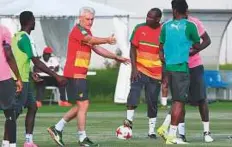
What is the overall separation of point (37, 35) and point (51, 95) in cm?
454

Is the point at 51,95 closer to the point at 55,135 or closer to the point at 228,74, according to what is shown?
the point at 228,74

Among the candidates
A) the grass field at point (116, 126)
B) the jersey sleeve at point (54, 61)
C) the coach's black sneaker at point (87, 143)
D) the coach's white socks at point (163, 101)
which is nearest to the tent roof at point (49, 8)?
the jersey sleeve at point (54, 61)

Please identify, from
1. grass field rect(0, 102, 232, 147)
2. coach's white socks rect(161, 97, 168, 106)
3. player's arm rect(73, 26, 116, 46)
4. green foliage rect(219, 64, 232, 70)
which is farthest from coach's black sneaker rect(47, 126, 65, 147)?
green foliage rect(219, 64, 232, 70)

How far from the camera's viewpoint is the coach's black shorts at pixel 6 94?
1268 centimetres

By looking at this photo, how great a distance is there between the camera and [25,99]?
13.9 meters

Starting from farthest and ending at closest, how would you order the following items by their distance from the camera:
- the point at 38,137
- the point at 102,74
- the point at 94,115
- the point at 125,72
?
the point at 102,74
the point at 125,72
the point at 94,115
the point at 38,137

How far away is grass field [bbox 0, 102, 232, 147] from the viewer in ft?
49.2

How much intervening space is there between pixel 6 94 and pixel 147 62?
428 centimetres

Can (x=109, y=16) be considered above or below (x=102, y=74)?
above

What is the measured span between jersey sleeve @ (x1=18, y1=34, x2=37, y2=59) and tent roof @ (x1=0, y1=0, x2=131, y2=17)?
16550mm

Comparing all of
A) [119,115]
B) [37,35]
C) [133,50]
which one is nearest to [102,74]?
[37,35]

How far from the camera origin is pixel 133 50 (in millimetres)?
16531

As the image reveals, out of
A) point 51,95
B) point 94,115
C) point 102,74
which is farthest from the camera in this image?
point 102,74

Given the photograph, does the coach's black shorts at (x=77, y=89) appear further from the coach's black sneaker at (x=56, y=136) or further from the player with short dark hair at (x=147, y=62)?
the player with short dark hair at (x=147, y=62)
